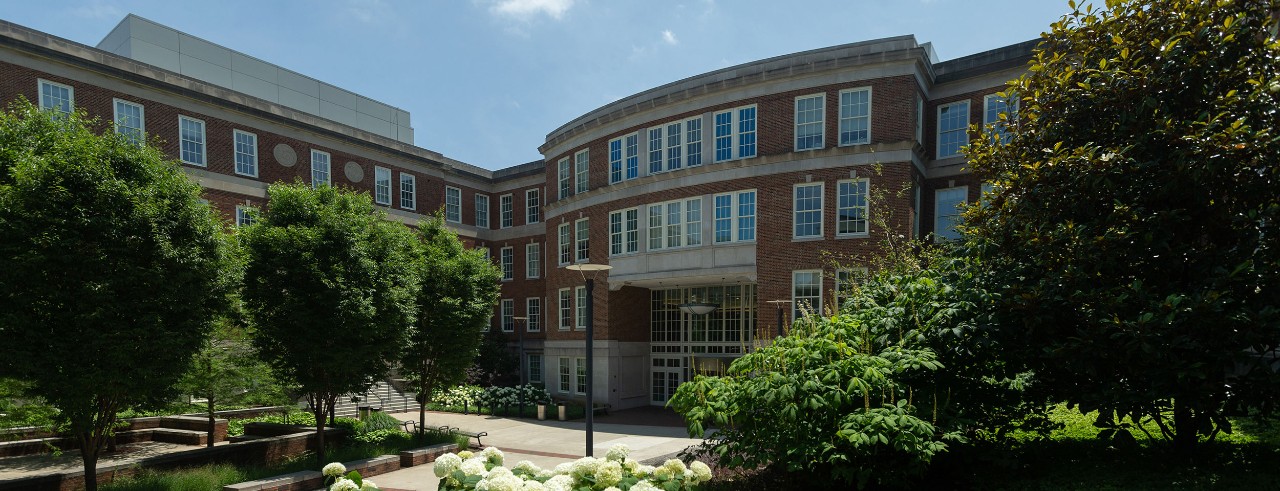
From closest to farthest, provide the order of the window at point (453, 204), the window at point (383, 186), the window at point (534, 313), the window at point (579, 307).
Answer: the window at point (579, 307) < the window at point (383, 186) < the window at point (534, 313) < the window at point (453, 204)

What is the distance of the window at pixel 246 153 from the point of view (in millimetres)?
29219

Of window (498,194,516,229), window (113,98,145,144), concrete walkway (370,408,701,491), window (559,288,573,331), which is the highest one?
window (113,98,145,144)

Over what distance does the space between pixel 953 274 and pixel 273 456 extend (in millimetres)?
15633

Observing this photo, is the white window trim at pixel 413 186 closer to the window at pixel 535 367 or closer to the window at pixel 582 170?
the window at pixel 582 170

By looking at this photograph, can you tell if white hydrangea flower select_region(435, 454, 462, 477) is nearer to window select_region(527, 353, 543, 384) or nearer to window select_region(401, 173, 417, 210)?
window select_region(527, 353, 543, 384)

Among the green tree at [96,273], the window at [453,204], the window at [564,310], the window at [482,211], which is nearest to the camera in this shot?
the green tree at [96,273]

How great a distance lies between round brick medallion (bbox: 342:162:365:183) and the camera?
33.9 meters

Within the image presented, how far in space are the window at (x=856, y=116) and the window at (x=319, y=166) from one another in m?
23.6

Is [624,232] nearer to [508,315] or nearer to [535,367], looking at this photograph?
[535,367]

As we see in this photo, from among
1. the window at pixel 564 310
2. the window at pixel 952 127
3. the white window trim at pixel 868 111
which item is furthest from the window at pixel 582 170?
the window at pixel 952 127

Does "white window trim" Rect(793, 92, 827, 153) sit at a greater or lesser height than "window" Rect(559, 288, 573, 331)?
greater

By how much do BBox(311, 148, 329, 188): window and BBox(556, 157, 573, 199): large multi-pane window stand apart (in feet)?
36.1

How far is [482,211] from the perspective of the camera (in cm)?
4225

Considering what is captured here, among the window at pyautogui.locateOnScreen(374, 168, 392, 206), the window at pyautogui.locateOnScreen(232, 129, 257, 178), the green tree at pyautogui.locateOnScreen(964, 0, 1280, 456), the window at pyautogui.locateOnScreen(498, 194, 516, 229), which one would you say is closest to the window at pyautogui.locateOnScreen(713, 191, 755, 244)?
the green tree at pyautogui.locateOnScreen(964, 0, 1280, 456)
